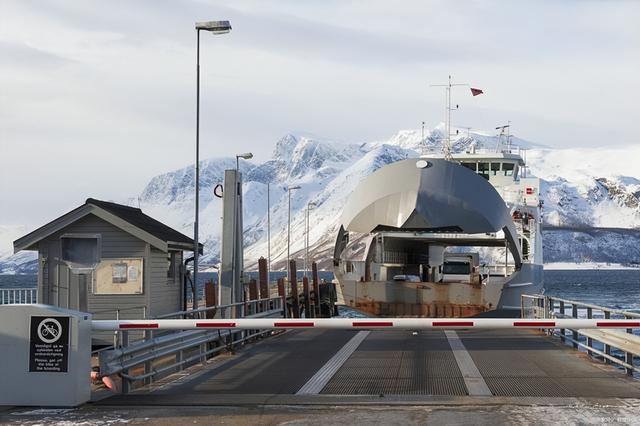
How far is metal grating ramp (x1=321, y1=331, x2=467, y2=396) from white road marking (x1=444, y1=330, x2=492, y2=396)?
0.34 ft

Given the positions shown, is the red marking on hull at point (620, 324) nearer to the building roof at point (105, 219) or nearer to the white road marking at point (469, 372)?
the white road marking at point (469, 372)

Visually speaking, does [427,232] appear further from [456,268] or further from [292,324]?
[292,324]

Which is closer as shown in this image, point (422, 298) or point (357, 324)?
point (357, 324)

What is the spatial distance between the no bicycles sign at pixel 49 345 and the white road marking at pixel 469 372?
5.13 meters

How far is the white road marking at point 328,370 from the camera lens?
1293cm

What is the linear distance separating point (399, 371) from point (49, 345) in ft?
19.8

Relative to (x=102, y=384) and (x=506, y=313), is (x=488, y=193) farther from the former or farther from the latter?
(x=102, y=384)

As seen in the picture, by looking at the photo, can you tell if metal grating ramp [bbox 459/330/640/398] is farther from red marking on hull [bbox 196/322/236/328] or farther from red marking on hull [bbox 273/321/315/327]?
red marking on hull [bbox 196/322/236/328]

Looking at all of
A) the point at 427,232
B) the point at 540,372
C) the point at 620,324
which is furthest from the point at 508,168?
the point at 620,324

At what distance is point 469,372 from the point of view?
1510 centimetres

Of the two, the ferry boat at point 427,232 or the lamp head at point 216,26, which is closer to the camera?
the lamp head at point 216,26

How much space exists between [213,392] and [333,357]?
531 centimetres

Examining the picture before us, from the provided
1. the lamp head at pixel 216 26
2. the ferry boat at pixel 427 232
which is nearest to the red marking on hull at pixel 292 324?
the lamp head at pixel 216 26

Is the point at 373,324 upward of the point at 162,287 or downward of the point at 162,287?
downward
